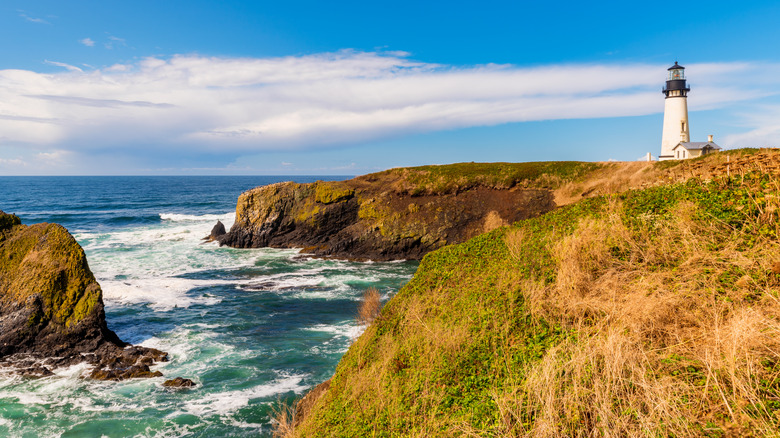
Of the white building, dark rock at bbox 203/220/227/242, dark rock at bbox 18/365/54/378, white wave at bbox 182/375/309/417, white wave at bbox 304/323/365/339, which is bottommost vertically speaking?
white wave at bbox 182/375/309/417

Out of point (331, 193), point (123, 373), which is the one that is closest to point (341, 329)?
point (123, 373)

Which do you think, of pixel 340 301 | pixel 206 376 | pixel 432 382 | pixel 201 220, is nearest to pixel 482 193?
pixel 340 301

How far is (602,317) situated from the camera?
8.12m

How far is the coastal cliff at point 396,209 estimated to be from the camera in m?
36.8

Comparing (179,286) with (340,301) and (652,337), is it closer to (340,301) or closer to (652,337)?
(340,301)

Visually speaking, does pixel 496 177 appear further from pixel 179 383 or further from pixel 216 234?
pixel 179 383

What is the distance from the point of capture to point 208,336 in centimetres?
1836

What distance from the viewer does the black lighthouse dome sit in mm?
44406

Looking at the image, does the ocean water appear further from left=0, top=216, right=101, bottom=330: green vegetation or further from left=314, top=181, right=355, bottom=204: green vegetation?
left=314, top=181, right=355, bottom=204: green vegetation

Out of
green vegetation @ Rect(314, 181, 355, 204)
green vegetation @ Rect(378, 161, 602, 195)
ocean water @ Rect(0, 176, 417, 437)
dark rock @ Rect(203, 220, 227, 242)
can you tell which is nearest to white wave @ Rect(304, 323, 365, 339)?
ocean water @ Rect(0, 176, 417, 437)

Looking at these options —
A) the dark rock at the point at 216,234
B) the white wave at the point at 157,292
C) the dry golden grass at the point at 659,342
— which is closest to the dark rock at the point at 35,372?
the white wave at the point at 157,292

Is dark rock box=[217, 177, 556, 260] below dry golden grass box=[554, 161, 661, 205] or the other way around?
below

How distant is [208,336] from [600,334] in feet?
53.7

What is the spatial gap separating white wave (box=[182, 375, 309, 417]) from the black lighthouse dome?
161 feet
